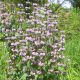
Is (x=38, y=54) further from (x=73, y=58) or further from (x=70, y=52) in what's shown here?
(x=70, y=52)

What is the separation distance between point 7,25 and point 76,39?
1.55 meters

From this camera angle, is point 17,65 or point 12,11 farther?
point 12,11

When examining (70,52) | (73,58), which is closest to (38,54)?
(73,58)

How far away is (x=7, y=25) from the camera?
20.0ft

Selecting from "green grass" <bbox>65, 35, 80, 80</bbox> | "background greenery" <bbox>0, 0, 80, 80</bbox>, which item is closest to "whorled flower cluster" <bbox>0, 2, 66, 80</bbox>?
"background greenery" <bbox>0, 0, 80, 80</bbox>

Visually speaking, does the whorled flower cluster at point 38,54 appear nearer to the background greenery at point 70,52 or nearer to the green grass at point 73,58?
the background greenery at point 70,52

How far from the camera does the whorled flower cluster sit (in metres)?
4.71

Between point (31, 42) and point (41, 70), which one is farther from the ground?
point (31, 42)

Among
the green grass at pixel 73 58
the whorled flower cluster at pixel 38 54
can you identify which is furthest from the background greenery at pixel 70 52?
the whorled flower cluster at pixel 38 54

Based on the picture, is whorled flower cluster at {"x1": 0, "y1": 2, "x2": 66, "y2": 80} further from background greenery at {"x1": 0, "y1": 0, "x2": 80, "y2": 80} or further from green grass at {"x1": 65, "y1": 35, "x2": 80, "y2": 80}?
green grass at {"x1": 65, "y1": 35, "x2": 80, "y2": 80}

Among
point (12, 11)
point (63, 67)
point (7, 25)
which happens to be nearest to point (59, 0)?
point (12, 11)

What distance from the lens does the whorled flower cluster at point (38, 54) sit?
4.71m

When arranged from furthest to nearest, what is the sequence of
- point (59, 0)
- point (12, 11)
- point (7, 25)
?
1. point (59, 0)
2. point (12, 11)
3. point (7, 25)

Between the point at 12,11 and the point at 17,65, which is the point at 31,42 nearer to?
the point at 17,65
